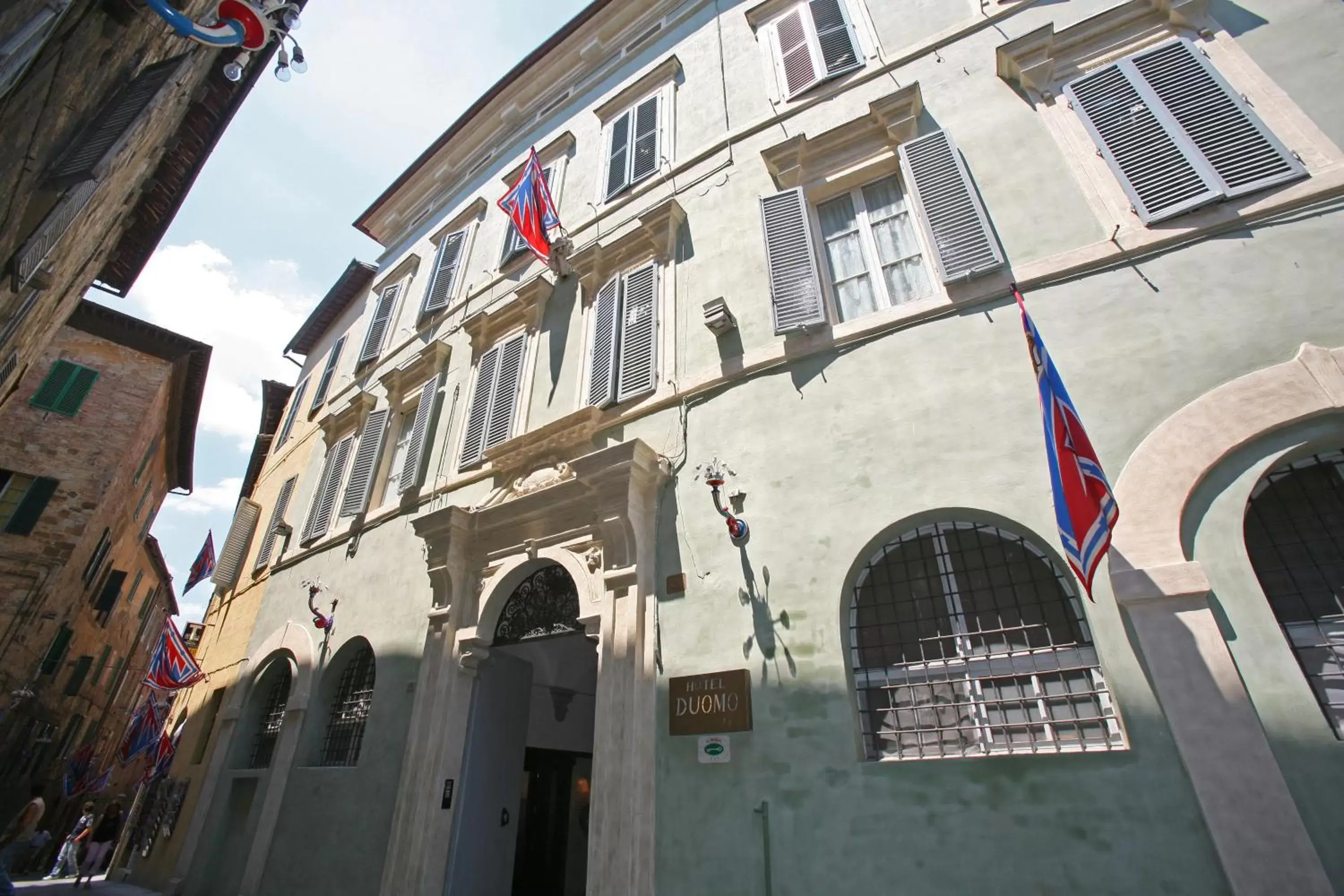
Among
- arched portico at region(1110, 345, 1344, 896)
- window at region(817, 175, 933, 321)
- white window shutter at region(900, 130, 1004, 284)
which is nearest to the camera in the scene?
arched portico at region(1110, 345, 1344, 896)

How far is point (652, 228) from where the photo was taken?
802 cm

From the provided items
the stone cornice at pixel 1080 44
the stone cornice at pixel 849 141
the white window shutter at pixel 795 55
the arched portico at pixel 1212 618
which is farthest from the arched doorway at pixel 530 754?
the stone cornice at pixel 1080 44

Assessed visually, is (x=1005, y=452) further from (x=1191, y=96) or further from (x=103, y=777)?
(x=103, y=777)

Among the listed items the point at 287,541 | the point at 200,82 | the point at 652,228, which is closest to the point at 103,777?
the point at 287,541

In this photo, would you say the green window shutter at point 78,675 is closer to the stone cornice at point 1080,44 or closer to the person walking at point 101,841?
the person walking at point 101,841

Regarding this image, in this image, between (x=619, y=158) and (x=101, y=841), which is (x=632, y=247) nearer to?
(x=619, y=158)

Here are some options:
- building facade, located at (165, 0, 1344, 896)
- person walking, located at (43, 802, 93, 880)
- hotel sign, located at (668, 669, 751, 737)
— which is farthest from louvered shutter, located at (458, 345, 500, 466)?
person walking, located at (43, 802, 93, 880)

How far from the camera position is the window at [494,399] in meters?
8.46

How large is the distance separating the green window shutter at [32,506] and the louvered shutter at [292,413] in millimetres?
4229

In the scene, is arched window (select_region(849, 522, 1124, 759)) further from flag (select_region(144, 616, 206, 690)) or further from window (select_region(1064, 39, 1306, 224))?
flag (select_region(144, 616, 206, 690))

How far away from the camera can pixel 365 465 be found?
10375 mm

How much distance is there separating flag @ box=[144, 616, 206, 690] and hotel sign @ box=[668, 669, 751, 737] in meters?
9.51

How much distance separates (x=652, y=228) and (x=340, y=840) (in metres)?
8.20

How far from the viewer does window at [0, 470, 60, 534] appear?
12.6 meters
